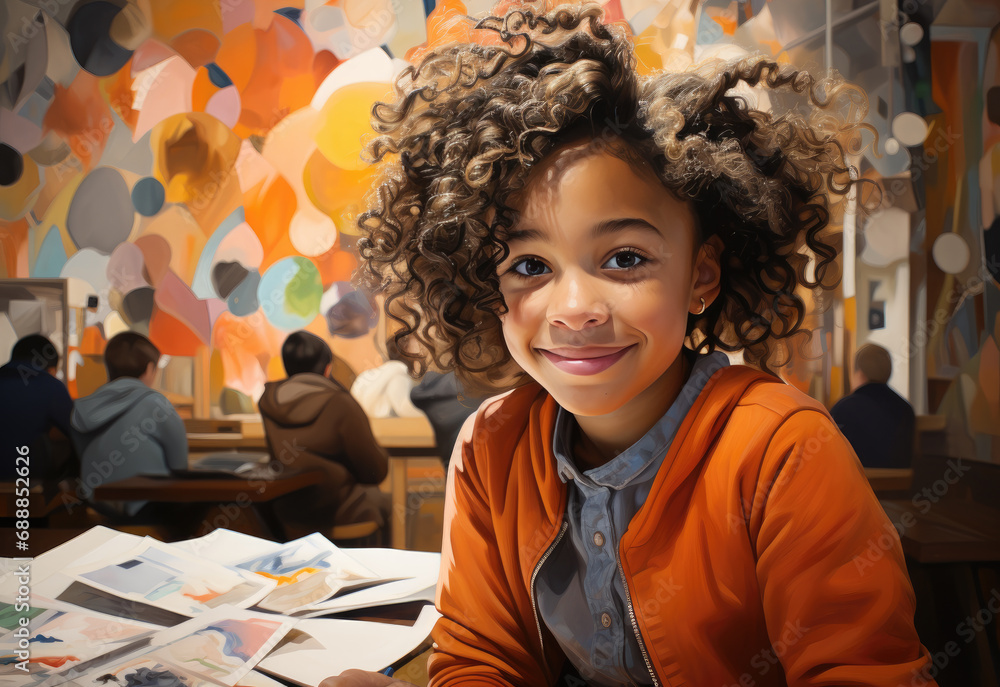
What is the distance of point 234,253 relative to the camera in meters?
1.19

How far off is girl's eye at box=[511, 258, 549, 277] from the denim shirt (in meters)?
0.22

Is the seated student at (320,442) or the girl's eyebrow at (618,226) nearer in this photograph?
the girl's eyebrow at (618,226)

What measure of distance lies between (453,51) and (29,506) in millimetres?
1151

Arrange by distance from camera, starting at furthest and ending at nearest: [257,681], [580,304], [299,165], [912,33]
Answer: [299,165]
[912,33]
[257,681]
[580,304]

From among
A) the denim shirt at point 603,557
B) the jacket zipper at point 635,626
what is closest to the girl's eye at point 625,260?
the denim shirt at point 603,557

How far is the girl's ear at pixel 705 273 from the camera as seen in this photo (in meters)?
0.75

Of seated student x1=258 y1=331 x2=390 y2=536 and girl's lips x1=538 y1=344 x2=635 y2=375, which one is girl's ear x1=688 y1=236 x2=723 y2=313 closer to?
girl's lips x1=538 y1=344 x2=635 y2=375

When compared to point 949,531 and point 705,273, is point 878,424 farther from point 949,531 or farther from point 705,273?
point 705,273

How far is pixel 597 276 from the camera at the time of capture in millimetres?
686

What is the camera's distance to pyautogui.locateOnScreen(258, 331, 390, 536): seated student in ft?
3.88

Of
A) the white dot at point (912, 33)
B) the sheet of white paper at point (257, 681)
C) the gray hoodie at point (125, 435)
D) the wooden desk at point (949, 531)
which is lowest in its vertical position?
the sheet of white paper at point (257, 681)

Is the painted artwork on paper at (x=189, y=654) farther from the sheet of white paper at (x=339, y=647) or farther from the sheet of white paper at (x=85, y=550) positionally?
the sheet of white paper at (x=85, y=550)

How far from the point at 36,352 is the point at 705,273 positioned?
1.22m

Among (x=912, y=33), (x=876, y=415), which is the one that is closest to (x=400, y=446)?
(x=876, y=415)
